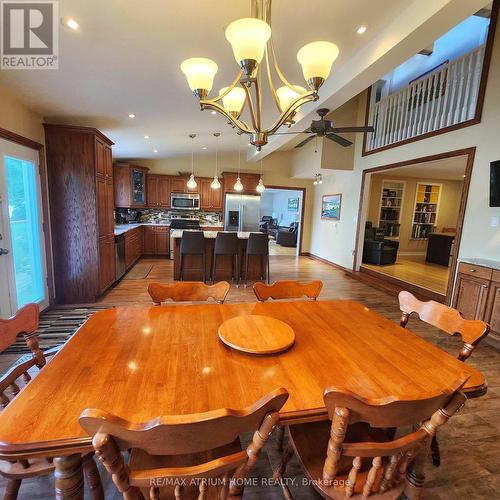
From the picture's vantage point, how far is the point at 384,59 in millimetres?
2527

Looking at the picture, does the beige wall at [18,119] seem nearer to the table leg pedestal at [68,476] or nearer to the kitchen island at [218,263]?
the kitchen island at [218,263]

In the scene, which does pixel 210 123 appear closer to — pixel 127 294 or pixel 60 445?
pixel 127 294

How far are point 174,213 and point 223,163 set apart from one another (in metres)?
2.02

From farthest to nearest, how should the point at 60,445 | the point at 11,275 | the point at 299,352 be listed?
the point at 11,275 → the point at 299,352 → the point at 60,445

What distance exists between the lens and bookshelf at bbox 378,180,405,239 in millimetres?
7793

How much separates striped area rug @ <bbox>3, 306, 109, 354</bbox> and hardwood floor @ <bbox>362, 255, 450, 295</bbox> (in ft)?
17.3

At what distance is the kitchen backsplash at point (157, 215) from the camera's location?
24.4 ft

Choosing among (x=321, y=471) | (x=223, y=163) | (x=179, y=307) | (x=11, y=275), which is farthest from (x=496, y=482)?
(x=223, y=163)

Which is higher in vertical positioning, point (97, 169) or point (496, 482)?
point (97, 169)

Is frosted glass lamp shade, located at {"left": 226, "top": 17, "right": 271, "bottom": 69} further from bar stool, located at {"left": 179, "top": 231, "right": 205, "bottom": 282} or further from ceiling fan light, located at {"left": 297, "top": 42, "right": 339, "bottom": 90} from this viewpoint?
bar stool, located at {"left": 179, "top": 231, "right": 205, "bottom": 282}

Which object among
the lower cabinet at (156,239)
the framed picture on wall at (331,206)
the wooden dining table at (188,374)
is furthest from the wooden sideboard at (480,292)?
the lower cabinet at (156,239)

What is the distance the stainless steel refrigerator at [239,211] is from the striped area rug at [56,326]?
4.38 metres

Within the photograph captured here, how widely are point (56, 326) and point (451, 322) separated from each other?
380 centimetres

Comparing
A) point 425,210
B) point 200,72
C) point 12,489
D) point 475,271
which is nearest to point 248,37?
point 200,72
